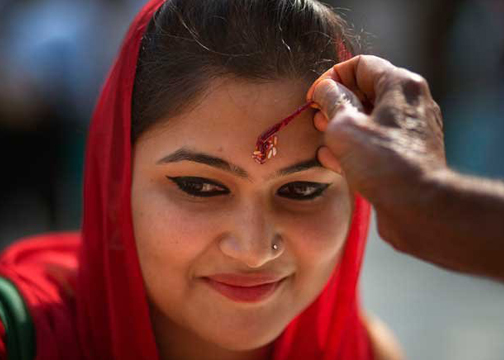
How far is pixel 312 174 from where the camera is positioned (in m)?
1.95

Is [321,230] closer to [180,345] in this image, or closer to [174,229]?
[174,229]

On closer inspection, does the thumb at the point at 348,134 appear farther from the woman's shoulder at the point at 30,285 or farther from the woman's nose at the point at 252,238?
the woman's shoulder at the point at 30,285

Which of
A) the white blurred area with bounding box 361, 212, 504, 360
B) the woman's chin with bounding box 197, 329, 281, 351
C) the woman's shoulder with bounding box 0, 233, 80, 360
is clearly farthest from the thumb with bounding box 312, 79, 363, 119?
the white blurred area with bounding box 361, 212, 504, 360

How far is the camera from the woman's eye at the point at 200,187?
1.92 m

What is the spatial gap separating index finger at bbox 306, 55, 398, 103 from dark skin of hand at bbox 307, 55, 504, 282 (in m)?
0.13

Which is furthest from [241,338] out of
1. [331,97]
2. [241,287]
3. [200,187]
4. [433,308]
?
[433,308]

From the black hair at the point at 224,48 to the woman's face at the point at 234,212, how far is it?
4 centimetres

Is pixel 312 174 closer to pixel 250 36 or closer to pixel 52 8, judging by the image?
pixel 250 36

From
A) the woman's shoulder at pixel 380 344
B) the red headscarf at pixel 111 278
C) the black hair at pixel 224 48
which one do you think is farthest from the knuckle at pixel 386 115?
the woman's shoulder at pixel 380 344

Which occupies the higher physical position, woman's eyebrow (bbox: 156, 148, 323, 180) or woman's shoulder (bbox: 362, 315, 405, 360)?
woman's eyebrow (bbox: 156, 148, 323, 180)

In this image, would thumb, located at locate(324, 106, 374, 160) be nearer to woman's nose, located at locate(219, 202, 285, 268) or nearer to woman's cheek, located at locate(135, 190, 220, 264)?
woman's nose, located at locate(219, 202, 285, 268)

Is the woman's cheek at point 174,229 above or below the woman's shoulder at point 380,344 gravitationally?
above

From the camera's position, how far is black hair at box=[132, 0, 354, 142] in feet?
6.31

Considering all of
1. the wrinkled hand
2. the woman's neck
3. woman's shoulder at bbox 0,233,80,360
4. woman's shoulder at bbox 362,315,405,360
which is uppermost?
the wrinkled hand
